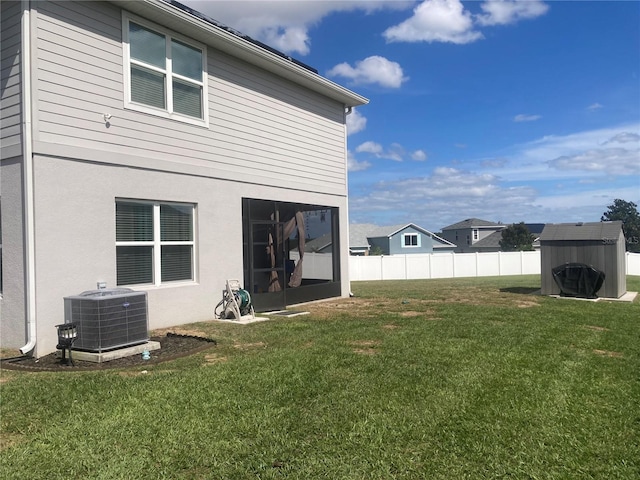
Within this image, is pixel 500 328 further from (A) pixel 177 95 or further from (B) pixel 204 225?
(A) pixel 177 95

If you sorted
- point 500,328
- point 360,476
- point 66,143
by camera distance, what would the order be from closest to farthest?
point 360,476 → point 66,143 → point 500,328

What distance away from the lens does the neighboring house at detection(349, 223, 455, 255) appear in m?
47.1

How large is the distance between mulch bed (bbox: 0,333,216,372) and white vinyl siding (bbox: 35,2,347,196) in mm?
2935

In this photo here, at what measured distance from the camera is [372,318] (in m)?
9.79

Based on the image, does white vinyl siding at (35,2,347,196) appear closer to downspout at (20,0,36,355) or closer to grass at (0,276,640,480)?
downspout at (20,0,36,355)

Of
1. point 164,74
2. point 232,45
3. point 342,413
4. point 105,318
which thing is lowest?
point 342,413

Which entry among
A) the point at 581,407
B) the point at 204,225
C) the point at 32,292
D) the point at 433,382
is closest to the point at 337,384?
the point at 433,382

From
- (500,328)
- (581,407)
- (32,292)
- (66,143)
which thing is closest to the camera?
(581,407)

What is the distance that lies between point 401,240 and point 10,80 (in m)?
42.4

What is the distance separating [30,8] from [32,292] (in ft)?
13.2

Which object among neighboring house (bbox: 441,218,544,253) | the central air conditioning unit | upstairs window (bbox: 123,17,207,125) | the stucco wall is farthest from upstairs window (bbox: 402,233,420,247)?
the central air conditioning unit

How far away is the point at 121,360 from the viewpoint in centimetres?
628

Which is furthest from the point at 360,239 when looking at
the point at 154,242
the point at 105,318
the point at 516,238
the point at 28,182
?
the point at 105,318

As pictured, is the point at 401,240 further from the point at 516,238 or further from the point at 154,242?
the point at 154,242
